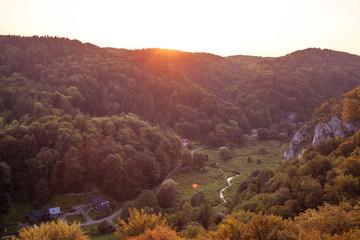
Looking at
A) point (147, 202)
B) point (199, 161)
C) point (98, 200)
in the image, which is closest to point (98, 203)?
point (98, 200)

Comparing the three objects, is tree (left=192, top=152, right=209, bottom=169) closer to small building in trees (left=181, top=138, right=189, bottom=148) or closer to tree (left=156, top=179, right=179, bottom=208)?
small building in trees (left=181, top=138, right=189, bottom=148)

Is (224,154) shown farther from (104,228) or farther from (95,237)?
(95,237)

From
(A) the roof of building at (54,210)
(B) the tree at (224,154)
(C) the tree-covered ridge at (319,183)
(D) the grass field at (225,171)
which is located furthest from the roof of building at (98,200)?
(B) the tree at (224,154)

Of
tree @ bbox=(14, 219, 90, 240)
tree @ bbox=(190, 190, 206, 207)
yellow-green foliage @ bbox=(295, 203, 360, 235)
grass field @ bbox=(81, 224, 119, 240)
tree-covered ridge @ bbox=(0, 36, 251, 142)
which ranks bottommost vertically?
grass field @ bbox=(81, 224, 119, 240)

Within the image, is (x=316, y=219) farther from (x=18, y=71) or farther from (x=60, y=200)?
(x=18, y=71)

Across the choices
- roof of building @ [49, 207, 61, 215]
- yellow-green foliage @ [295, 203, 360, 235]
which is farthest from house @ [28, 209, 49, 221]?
yellow-green foliage @ [295, 203, 360, 235]

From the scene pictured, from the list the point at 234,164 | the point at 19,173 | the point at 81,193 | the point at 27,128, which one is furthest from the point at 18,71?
the point at 234,164

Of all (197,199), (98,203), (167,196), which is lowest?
(98,203)
